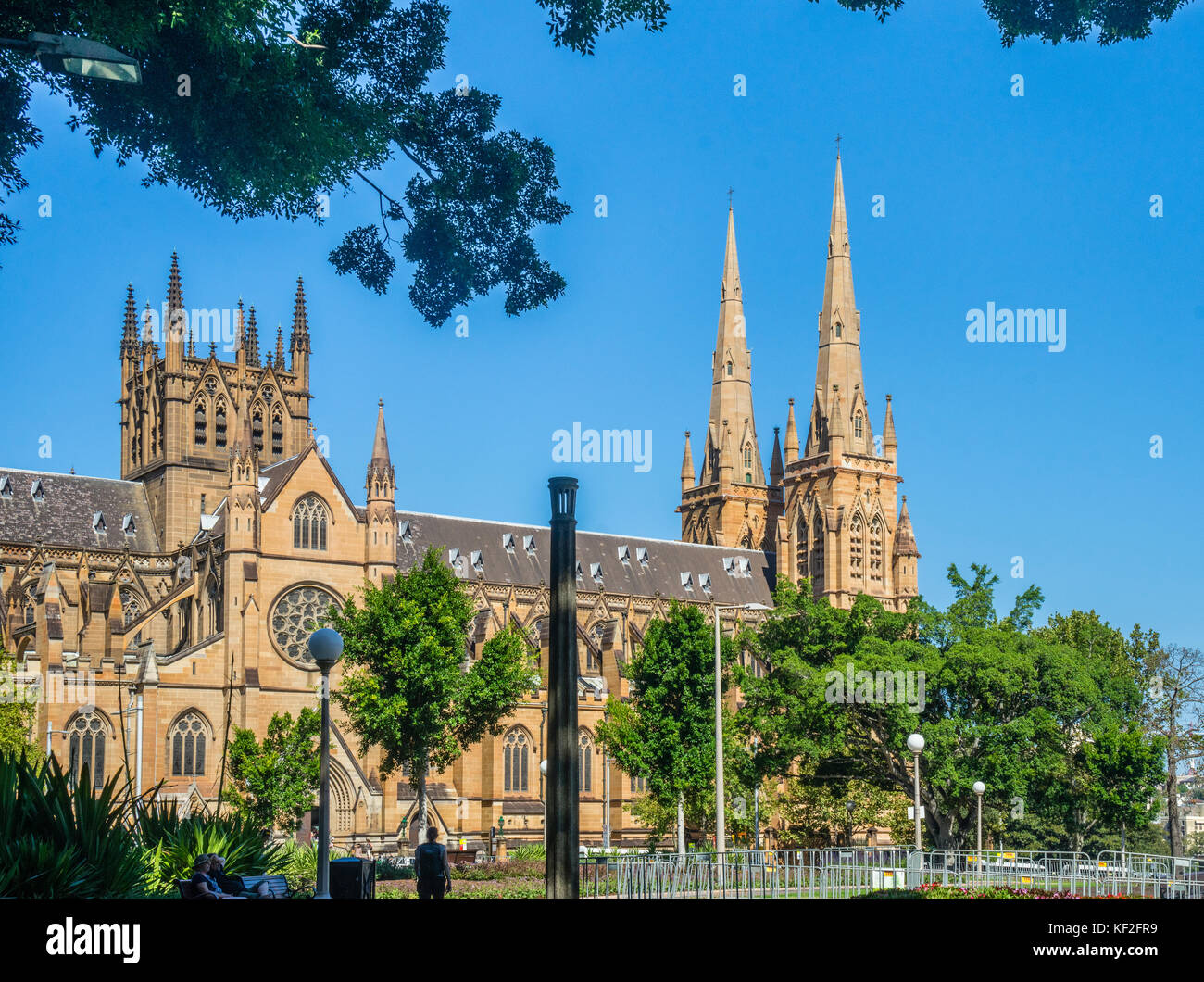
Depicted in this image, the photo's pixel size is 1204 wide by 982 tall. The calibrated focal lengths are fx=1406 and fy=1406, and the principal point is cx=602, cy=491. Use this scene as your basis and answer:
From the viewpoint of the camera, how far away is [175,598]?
6962cm

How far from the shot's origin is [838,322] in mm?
108375

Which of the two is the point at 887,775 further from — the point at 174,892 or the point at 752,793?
the point at 174,892

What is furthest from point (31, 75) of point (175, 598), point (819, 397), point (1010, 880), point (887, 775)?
point (819, 397)

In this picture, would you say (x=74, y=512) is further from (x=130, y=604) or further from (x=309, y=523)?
(x=309, y=523)

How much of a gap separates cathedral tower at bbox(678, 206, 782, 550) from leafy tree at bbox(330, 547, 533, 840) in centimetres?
5805

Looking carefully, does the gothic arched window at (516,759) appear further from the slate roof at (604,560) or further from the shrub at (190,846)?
the shrub at (190,846)

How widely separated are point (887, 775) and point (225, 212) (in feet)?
143

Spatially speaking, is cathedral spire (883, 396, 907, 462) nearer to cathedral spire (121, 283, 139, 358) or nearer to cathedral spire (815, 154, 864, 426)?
cathedral spire (815, 154, 864, 426)

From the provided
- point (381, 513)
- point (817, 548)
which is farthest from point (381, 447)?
point (817, 548)

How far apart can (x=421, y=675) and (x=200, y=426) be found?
1328 inches

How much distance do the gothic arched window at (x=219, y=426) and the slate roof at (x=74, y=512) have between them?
4.98 meters

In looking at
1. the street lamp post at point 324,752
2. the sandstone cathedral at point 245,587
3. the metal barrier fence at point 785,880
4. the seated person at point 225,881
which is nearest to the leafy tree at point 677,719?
the sandstone cathedral at point 245,587

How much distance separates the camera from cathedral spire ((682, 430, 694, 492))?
11469 cm

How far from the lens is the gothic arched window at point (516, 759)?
245 feet
